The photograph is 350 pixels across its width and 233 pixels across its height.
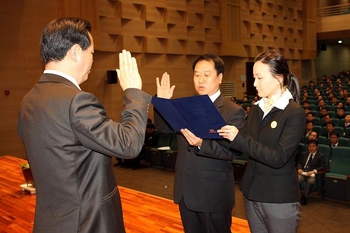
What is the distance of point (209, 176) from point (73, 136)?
1090mm

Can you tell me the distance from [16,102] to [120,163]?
277 centimetres

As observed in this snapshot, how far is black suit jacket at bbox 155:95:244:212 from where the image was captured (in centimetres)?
209

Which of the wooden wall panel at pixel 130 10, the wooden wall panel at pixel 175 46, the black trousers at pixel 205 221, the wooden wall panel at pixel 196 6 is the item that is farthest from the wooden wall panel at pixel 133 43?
the black trousers at pixel 205 221

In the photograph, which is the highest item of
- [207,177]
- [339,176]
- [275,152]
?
[275,152]

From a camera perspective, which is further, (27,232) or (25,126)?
(27,232)

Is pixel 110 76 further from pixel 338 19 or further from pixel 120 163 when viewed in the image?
pixel 338 19

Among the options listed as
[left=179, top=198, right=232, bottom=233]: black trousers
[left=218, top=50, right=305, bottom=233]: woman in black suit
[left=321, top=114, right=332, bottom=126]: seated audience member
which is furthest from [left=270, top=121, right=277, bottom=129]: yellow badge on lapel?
[left=321, top=114, right=332, bottom=126]: seated audience member

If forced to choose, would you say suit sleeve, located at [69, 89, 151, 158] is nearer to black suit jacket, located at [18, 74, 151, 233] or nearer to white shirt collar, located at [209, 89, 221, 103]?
black suit jacket, located at [18, 74, 151, 233]

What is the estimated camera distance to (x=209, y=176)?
2.13 meters

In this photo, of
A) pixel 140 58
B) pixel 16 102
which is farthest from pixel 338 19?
pixel 16 102

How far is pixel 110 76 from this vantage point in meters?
9.52

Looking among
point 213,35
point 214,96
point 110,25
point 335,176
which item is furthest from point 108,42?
point 214,96

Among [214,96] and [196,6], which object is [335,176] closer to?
[214,96]

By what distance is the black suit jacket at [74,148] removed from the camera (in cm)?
121
